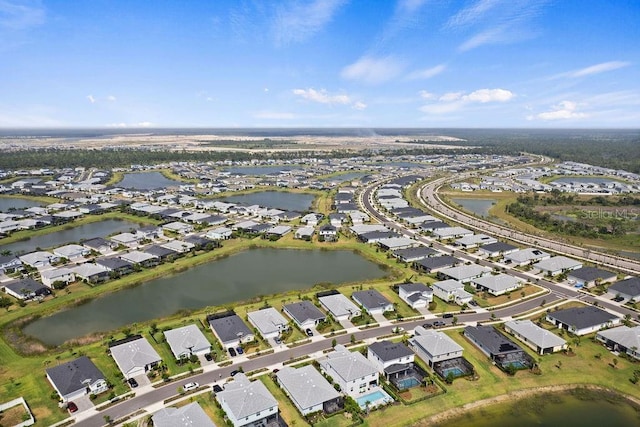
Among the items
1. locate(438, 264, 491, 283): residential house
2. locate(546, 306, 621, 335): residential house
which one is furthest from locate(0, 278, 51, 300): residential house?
locate(546, 306, 621, 335): residential house

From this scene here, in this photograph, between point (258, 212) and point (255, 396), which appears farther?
point (258, 212)

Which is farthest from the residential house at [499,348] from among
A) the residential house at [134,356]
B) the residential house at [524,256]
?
the residential house at [134,356]

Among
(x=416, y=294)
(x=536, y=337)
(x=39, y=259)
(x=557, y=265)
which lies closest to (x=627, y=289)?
(x=557, y=265)

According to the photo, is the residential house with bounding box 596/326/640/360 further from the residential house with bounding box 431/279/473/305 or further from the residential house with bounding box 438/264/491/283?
the residential house with bounding box 438/264/491/283

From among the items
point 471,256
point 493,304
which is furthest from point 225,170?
point 493,304

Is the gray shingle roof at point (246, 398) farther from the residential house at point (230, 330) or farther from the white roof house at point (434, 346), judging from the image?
the white roof house at point (434, 346)

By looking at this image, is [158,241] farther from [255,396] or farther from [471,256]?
[471,256]

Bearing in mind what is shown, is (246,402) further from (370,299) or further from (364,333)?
(370,299)
